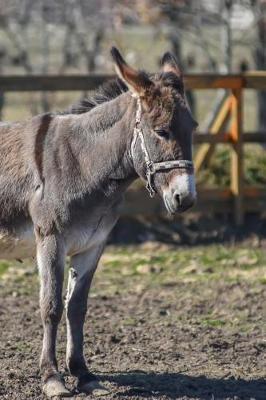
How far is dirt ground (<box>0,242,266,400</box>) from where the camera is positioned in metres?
6.62

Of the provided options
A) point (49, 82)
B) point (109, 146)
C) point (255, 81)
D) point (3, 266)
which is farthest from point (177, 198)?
point (255, 81)

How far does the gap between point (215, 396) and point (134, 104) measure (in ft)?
6.30

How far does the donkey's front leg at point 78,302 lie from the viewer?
21.7 ft

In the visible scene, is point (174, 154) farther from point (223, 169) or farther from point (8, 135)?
point (223, 169)

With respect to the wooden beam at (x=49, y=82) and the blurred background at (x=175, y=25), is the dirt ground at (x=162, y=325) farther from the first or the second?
the blurred background at (x=175, y=25)

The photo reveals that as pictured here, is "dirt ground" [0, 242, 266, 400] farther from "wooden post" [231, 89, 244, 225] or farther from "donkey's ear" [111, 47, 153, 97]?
"donkey's ear" [111, 47, 153, 97]

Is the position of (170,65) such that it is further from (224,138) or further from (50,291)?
(224,138)

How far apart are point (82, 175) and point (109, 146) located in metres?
0.26

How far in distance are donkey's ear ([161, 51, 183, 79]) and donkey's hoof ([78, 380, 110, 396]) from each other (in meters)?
2.04

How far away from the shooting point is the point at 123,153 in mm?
6430

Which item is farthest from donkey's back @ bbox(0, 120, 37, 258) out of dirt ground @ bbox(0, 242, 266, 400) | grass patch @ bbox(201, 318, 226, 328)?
grass patch @ bbox(201, 318, 226, 328)

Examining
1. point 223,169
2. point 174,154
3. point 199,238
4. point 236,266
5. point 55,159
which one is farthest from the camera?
point 223,169

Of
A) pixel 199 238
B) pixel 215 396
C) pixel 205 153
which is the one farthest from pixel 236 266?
pixel 215 396

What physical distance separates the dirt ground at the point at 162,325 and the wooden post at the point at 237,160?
0.62 meters
